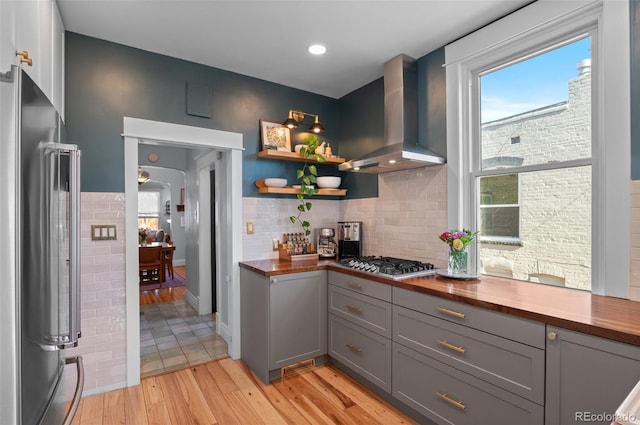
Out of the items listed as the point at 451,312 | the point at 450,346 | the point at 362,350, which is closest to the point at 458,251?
the point at 451,312

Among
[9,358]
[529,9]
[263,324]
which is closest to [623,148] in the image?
[529,9]

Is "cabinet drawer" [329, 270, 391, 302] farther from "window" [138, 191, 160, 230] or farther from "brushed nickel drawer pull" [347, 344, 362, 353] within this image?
"window" [138, 191, 160, 230]

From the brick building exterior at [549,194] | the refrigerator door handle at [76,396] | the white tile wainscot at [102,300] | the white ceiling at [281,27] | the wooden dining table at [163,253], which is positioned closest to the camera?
the refrigerator door handle at [76,396]

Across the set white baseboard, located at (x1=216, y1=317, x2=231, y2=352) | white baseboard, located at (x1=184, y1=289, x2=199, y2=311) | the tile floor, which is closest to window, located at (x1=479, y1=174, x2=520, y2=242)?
white baseboard, located at (x1=216, y1=317, x2=231, y2=352)

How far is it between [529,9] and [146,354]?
4029 millimetres

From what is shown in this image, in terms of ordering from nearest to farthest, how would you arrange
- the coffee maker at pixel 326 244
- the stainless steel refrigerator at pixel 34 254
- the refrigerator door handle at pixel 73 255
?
1. the stainless steel refrigerator at pixel 34 254
2. the refrigerator door handle at pixel 73 255
3. the coffee maker at pixel 326 244

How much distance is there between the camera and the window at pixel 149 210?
9117 millimetres

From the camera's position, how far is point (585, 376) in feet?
4.36

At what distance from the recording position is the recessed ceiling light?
8.40 ft

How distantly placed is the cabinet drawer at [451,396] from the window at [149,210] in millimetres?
8779

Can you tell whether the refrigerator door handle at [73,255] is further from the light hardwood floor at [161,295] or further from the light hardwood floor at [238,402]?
the light hardwood floor at [161,295]

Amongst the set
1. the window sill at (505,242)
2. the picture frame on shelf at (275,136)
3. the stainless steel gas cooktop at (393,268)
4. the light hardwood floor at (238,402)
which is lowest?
the light hardwood floor at (238,402)

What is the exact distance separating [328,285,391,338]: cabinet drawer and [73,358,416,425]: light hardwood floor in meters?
0.50

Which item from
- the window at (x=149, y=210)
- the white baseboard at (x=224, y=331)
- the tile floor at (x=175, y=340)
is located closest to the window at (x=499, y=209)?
the white baseboard at (x=224, y=331)
